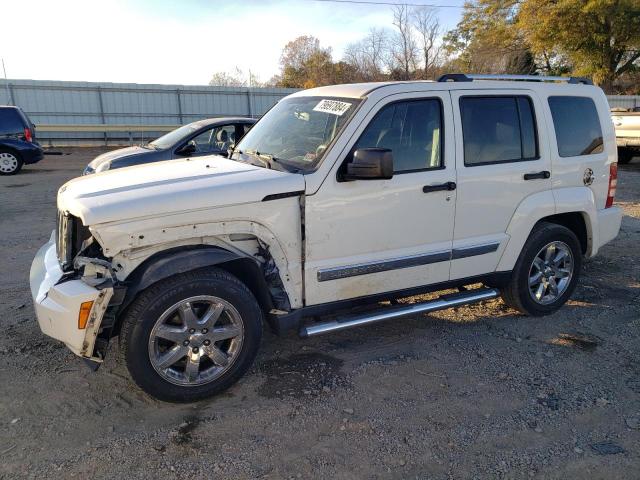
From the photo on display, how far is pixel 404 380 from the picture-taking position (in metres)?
3.73

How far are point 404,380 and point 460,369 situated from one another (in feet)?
1.55

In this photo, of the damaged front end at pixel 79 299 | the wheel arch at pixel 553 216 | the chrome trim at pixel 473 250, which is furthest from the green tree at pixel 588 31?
the damaged front end at pixel 79 299

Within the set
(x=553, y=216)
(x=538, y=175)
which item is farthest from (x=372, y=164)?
(x=553, y=216)

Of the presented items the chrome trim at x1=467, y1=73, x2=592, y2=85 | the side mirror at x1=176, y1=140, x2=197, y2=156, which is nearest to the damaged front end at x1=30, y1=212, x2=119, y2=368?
the chrome trim at x1=467, y1=73, x2=592, y2=85

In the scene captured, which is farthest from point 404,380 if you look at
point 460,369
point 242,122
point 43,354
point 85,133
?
point 85,133

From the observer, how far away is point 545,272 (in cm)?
478

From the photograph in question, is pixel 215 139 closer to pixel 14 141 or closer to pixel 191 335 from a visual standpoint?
pixel 191 335

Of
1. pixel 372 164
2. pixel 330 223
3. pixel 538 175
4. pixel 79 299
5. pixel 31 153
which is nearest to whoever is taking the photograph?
pixel 79 299

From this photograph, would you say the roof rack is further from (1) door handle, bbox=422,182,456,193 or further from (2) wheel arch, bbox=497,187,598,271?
(2) wheel arch, bbox=497,187,598,271

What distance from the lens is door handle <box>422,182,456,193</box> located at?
3.91 metres

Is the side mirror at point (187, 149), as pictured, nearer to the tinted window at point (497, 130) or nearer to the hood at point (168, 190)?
the hood at point (168, 190)

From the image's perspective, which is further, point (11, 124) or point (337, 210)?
point (11, 124)

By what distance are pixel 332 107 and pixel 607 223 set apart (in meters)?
3.03

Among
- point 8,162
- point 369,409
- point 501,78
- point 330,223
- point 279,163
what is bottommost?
point 369,409
